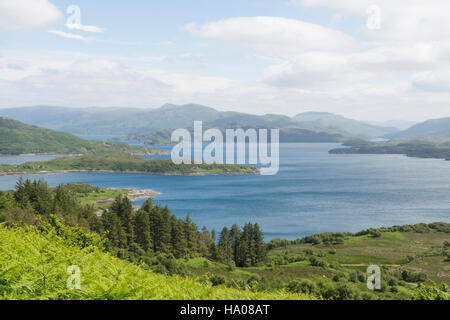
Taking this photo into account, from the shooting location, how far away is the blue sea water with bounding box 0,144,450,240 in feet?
286

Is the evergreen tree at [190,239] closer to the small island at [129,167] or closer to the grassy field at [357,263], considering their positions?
the grassy field at [357,263]

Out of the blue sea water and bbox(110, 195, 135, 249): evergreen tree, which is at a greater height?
bbox(110, 195, 135, 249): evergreen tree

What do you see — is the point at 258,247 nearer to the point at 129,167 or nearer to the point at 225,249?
the point at 225,249

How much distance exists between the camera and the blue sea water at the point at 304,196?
87.1 meters

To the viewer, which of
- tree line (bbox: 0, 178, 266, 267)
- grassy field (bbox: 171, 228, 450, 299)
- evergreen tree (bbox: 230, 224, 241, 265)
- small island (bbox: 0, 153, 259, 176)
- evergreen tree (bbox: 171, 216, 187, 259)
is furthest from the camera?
small island (bbox: 0, 153, 259, 176)

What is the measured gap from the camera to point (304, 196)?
370 feet

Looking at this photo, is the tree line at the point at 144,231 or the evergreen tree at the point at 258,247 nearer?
Result: the tree line at the point at 144,231

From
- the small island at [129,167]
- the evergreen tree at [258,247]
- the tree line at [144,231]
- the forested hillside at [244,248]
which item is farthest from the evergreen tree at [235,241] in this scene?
the small island at [129,167]

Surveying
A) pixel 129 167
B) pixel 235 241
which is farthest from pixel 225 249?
pixel 129 167

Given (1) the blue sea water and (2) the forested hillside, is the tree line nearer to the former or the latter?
(2) the forested hillside

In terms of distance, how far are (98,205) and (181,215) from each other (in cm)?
2539

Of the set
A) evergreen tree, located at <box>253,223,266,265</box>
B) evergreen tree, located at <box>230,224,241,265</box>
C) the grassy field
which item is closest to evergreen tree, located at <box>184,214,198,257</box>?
the grassy field
